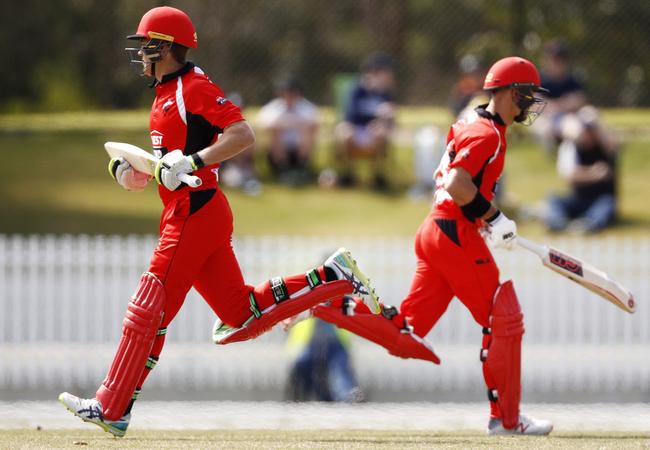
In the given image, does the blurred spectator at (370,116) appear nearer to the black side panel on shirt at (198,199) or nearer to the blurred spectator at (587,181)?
the blurred spectator at (587,181)

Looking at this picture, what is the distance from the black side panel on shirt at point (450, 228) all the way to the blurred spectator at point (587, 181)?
9032mm

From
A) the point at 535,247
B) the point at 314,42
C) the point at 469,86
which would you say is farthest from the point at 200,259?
the point at 314,42

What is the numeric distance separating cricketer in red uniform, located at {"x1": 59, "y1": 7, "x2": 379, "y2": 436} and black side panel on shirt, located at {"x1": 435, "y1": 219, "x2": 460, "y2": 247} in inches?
40.5

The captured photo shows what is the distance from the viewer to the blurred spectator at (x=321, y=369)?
11.3m

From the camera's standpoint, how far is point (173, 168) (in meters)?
6.61

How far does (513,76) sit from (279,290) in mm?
1763

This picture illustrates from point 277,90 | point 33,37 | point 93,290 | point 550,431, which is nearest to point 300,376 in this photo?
point 93,290

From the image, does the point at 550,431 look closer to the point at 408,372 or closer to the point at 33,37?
the point at 408,372

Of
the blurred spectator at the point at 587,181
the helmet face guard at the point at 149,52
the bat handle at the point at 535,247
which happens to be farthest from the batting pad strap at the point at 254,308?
the blurred spectator at the point at 587,181

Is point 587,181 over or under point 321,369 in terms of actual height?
over

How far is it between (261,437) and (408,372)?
5.76 metres

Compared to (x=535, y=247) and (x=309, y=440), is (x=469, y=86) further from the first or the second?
(x=309, y=440)

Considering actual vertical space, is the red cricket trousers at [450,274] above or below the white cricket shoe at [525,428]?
above

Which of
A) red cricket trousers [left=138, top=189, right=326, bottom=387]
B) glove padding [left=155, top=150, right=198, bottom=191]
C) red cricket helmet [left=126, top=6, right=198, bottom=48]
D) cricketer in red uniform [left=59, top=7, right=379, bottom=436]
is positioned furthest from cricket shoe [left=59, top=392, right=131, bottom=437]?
red cricket helmet [left=126, top=6, right=198, bottom=48]
